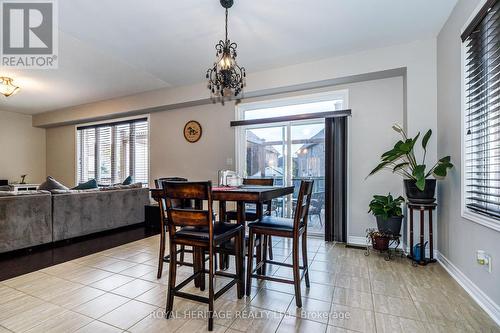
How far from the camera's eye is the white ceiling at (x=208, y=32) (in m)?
2.55

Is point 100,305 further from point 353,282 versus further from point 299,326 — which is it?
point 353,282

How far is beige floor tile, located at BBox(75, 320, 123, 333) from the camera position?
64.6 inches

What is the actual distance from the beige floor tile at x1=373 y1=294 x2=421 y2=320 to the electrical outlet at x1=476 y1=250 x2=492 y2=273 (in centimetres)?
62

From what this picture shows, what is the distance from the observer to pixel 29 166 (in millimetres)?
7094

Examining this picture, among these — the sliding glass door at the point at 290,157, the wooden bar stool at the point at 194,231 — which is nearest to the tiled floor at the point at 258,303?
the wooden bar stool at the point at 194,231

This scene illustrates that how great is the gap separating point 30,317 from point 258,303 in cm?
164

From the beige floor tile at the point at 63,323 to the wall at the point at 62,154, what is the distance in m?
6.15

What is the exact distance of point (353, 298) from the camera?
2.07 meters

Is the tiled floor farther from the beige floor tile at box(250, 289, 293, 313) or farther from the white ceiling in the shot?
the white ceiling

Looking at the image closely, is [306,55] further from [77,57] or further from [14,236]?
[14,236]

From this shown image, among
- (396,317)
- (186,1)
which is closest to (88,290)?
(396,317)

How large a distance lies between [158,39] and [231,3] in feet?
3.95

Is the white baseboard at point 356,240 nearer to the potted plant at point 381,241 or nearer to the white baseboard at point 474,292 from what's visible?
the potted plant at point 381,241

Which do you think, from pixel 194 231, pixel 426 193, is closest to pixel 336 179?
pixel 426 193
